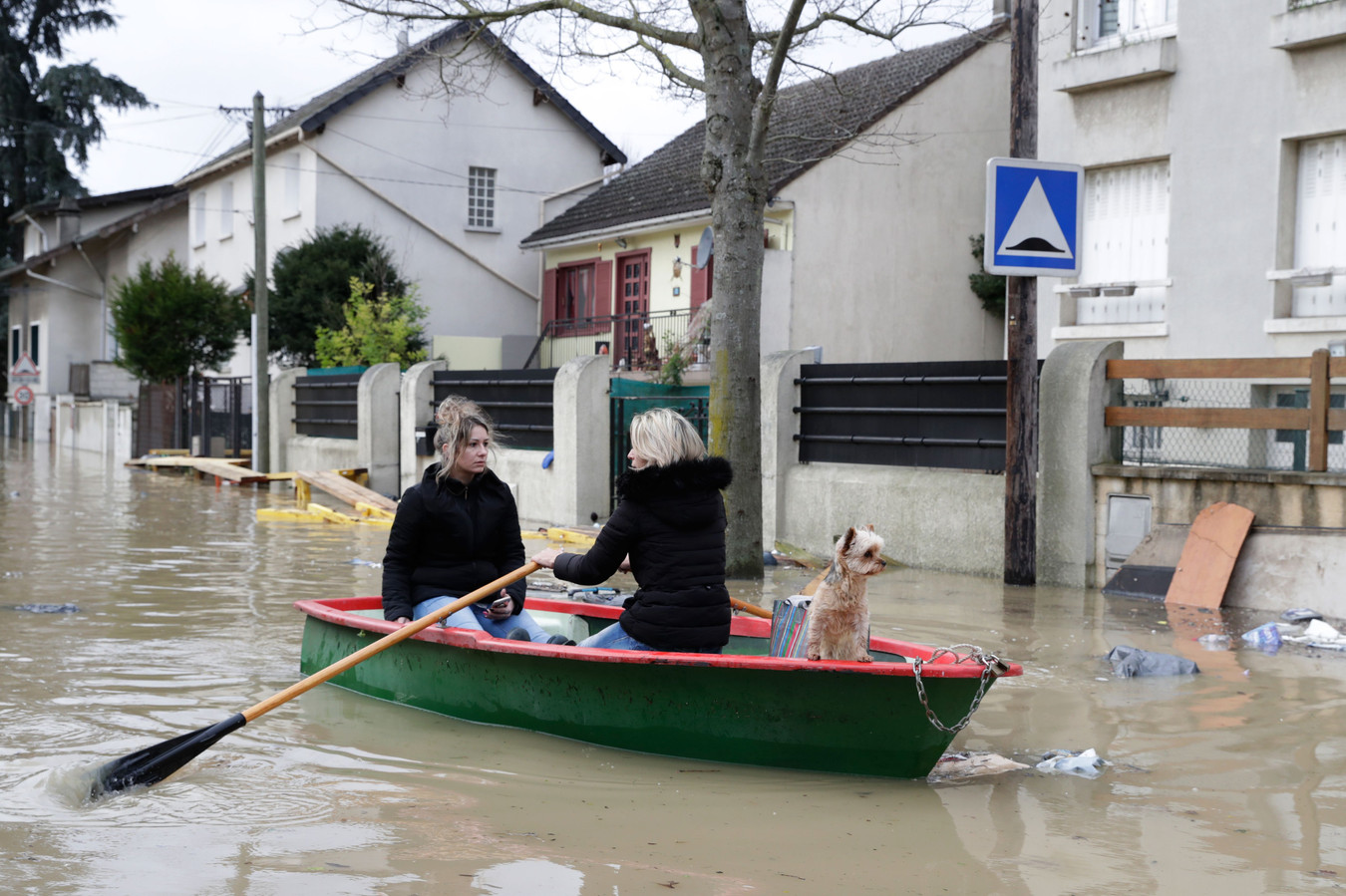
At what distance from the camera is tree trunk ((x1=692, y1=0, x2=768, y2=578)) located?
11164 millimetres

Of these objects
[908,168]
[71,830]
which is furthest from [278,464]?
[71,830]

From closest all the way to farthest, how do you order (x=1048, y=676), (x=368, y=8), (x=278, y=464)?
(x=1048, y=676), (x=368, y=8), (x=278, y=464)

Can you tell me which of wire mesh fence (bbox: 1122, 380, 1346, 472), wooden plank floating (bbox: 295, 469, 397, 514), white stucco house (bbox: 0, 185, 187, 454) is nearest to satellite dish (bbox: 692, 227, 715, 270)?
wooden plank floating (bbox: 295, 469, 397, 514)

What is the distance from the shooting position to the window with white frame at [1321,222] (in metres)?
14.4

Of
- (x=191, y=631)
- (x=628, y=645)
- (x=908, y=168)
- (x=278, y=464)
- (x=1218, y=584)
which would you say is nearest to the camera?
(x=628, y=645)

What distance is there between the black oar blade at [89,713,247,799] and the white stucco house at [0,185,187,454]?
39.3 metres

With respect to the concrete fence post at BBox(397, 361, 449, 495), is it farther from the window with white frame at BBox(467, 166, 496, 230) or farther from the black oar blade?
the black oar blade

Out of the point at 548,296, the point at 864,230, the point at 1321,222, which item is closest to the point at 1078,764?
the point at 1321,222

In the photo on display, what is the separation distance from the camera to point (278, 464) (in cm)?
2655

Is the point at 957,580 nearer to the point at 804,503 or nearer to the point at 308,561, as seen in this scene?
the point at 804,503

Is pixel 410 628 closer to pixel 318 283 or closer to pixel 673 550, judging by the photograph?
pixel 673 550

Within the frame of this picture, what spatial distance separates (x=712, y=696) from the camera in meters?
5.83

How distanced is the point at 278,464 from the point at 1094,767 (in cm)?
2285

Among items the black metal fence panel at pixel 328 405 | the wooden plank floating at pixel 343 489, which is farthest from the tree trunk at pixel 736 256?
the black metal fence panel at pixel 328 405
